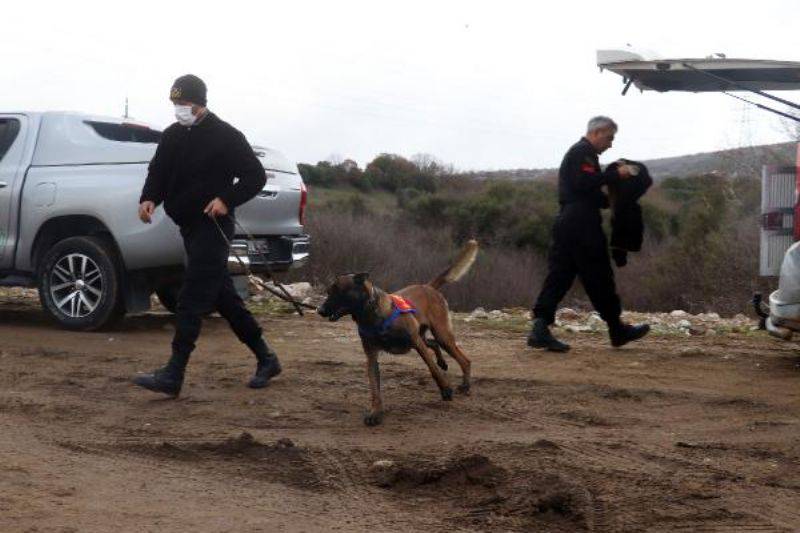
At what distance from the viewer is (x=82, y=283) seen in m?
10.5

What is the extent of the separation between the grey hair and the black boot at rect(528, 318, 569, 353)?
153cm

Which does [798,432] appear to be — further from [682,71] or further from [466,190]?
[466,190]

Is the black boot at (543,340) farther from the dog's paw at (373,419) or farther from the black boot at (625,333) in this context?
the dog's paw at (373,419)

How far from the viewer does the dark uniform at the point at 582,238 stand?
30.0 ft

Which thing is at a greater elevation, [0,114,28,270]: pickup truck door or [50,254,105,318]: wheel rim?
[0,114,28,270]: pickup truck door

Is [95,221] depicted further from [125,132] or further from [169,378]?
[169,378]

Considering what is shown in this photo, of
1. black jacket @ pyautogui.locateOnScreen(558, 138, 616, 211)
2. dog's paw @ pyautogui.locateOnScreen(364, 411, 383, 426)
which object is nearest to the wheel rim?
black jacket @ pyautogui.locateOnScreen(558, 138, 616, 211)

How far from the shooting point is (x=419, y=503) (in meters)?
5.40

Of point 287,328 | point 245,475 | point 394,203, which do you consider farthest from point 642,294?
point 245,475

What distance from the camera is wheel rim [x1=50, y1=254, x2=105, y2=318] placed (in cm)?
1048

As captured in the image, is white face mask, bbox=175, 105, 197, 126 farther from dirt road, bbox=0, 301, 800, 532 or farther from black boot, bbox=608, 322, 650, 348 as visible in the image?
black boot, bbox=608, 322, 650, 348

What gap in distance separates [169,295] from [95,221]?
1.52 meters

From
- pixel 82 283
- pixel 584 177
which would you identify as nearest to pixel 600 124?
pixel 584 177

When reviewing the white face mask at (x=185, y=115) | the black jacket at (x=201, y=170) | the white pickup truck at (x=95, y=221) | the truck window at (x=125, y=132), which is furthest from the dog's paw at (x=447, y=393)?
the truck window at (x=125, y=132)
